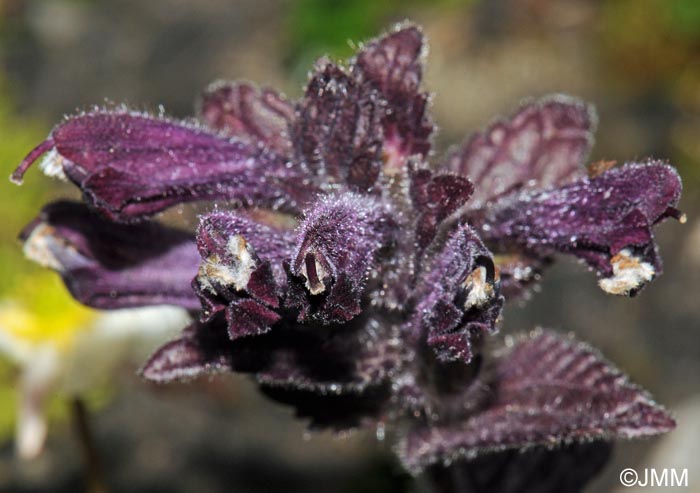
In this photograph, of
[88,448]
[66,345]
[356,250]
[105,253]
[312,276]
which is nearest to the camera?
[312,276]

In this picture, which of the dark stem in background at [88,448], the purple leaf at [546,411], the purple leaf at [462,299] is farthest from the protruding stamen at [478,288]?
the dark stem in background at [88,448]

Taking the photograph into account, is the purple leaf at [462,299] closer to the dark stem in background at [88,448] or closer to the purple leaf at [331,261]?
the purple leaf at [331,261]

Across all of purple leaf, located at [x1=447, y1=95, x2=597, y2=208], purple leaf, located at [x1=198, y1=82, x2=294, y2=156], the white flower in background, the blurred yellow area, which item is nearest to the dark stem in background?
the white flower in background

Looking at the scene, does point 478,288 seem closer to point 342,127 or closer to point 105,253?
point 342,127

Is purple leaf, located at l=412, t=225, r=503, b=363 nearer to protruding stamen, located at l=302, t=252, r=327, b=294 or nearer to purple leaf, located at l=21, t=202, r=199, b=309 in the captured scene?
protruding stamen, located at l=302, t=252, r=327, b=294

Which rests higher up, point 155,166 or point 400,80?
point 400,80

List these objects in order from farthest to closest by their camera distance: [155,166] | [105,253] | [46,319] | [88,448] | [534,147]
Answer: [46,319] < [88,448] < [534,147] < [105,253] < [155,166]

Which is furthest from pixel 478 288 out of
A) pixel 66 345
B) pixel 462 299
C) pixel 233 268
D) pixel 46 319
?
pixel 46 319
